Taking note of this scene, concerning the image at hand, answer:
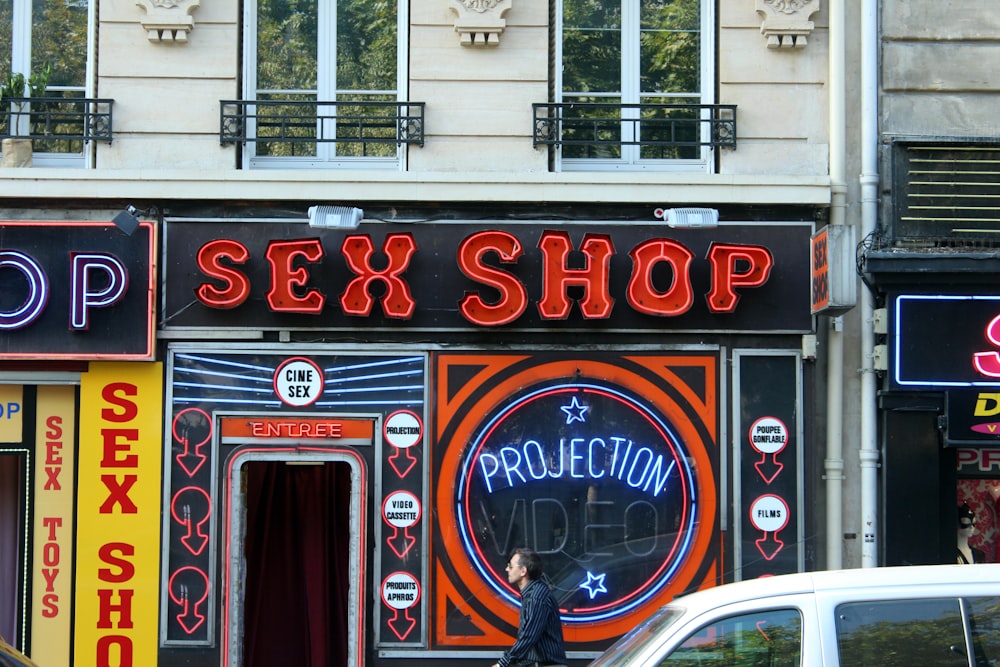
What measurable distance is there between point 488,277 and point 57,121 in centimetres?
397

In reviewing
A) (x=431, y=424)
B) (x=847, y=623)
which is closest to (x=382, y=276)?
(x=431, y=424)

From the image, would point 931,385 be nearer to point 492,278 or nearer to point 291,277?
point 492,278

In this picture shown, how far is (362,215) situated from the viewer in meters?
10.7

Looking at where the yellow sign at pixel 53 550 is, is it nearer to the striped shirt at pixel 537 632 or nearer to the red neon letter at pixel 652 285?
the striped shirt at pixel 537 632

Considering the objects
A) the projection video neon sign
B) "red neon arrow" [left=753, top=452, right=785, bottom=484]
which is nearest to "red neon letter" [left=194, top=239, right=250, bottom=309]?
the projection video neon sign

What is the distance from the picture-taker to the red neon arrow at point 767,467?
10.8 m

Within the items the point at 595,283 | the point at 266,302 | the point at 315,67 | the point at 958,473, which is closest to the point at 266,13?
the point at 315,67

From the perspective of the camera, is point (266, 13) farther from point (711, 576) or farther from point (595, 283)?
point (711, 576)

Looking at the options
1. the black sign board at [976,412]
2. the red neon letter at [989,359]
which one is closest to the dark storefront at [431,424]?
the black sign board at [976,412]

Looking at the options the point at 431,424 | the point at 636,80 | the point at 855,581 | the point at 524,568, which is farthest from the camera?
the point at 636,80

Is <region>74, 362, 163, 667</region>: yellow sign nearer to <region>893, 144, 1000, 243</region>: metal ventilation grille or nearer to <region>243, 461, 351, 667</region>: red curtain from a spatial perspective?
<region>243, 461, 351, 667</region>: red curtain

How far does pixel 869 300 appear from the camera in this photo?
10.9 meters

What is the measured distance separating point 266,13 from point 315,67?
631 mm

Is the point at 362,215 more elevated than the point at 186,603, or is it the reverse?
the point at 362,215
